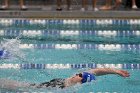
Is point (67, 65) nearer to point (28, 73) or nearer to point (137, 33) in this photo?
point (28, 73)

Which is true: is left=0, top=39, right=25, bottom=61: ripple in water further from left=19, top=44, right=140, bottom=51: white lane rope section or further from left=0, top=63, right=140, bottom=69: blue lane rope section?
left=19, top=44, right=140, bottom=51: white lane rope section

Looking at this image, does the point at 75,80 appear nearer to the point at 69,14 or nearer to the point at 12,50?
the point at 12,50

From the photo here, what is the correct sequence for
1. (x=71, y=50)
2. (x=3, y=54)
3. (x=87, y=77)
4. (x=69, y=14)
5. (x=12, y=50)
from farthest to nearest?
(x=69, y=14)
(x=71, y=50)
(x=12, y=50)
(x=3, y=54)
(x=87, y=77)

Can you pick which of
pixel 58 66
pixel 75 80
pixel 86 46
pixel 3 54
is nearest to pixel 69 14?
pixel 86 46

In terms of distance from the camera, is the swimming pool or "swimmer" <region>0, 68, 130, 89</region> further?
the swimming pool

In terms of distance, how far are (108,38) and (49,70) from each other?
7.39ft

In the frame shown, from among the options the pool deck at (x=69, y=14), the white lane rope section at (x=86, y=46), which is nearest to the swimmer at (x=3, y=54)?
the white lane rope section at (x=86, y=46)

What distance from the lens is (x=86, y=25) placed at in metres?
8.44

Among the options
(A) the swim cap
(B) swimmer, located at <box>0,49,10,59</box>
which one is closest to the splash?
(B) swimmer, located at <box>0,49,10,59</box>

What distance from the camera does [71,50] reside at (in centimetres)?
668

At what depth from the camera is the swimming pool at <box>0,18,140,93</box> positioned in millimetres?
5160

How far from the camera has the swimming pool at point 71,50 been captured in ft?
16.9

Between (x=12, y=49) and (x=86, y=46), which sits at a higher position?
(x=12, y=49)

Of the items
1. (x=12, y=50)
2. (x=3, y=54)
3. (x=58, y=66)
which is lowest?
(x=58, y=66)
